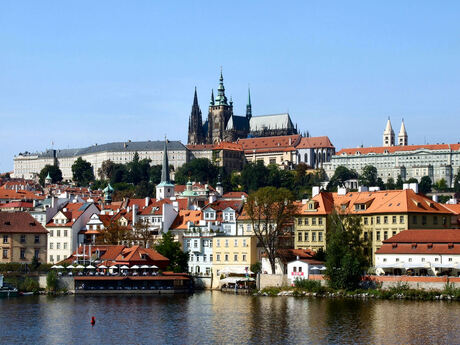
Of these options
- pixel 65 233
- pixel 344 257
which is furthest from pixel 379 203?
pixel 65 233

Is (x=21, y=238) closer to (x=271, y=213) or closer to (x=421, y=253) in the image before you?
(x=271, y=213)

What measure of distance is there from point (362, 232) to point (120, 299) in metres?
20.7

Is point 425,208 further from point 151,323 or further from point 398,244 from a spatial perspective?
point 151,323

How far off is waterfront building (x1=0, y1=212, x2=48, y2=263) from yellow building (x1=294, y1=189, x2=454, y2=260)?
2328 cm

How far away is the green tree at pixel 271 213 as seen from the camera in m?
78.9

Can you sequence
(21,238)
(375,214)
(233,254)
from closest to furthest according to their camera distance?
(375,214)
(233,254)
(21,238)

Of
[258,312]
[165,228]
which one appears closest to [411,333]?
[258,312]

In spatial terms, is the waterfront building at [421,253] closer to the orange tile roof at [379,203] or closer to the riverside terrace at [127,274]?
A: the orange tile roof at [379,203]

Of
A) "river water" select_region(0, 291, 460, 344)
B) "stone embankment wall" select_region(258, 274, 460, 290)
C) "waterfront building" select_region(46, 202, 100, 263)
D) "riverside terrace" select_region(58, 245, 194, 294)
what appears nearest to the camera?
"river water" select_region(0, 291, 460, 344)

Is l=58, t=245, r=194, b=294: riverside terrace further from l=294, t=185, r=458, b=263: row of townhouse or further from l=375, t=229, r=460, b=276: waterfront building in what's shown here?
l=375, t=229, r=460, b=276: waterfront building

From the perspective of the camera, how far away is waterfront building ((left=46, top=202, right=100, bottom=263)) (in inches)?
3679

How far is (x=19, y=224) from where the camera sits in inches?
3484

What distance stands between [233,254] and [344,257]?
14985 mm

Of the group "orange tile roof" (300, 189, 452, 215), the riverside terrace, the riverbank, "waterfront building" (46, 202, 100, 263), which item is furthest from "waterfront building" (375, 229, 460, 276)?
"waterfront building" (46, 202, 100, 263)
